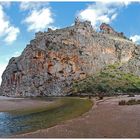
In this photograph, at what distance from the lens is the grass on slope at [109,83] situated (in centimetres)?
13339

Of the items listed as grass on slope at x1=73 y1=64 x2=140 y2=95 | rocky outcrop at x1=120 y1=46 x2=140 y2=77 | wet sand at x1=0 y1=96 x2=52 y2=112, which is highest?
rocky outcrop at x1=120 y1=46 x2=140 y2=77

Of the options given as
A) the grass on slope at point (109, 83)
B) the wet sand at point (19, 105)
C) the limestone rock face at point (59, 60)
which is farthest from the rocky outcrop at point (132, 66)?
the wet sand at point (19, 105)

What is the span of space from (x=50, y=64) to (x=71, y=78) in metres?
12.6

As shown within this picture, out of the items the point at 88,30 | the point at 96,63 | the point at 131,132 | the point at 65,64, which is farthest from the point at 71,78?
the point at 131,132

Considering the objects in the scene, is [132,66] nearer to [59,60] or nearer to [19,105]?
[59,60]

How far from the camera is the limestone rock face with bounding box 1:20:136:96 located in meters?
152

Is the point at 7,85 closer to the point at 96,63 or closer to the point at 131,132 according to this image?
the point at 96,63

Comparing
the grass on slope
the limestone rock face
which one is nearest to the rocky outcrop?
the limestone rock face

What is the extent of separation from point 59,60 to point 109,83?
95.1ft

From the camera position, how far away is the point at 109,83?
452ft

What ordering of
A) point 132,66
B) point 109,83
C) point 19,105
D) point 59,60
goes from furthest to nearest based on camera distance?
point 132,66
point 59,60
point 109,83
point 19,105

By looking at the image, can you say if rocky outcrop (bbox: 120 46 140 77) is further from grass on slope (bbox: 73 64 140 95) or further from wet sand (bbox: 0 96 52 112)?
wet sand (bbox: 0 96 52 112)

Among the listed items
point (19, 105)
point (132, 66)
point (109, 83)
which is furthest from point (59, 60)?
point (19, 105)

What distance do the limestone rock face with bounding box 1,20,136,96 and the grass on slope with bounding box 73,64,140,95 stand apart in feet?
20.3
